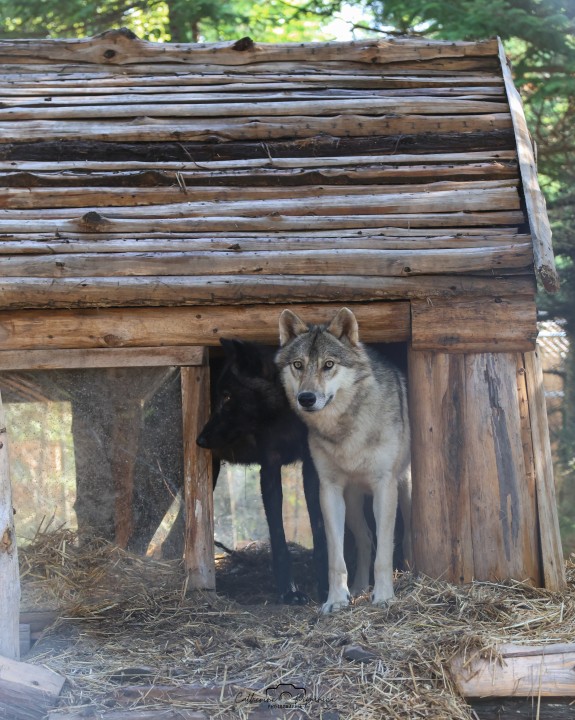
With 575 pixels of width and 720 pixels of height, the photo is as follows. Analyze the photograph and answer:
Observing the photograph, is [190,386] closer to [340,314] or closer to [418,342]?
[340,314]

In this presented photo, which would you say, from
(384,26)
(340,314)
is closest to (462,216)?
(340,314)

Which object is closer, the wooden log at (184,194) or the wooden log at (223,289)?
the wooden log at (223,289)

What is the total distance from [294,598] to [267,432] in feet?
4.54

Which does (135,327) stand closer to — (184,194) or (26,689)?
(184,194)

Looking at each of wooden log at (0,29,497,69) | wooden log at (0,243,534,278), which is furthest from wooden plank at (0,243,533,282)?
wooden log at (0,29,497,69)

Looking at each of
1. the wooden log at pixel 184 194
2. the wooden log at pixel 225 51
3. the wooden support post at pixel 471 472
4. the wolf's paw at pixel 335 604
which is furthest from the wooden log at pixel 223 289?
the wooden log at pixel 225 51

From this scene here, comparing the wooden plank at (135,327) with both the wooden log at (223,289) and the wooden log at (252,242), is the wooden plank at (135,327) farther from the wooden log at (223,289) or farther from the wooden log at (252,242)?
the wooden log at (252,242)

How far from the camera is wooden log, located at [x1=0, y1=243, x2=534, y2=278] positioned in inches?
275

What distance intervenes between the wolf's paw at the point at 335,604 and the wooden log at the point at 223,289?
2278mm

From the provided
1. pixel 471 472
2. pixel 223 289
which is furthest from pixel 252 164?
pixel 471 472

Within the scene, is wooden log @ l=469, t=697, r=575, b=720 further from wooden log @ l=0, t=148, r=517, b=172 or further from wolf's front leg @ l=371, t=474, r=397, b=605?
wooden log @ l=0, t=148, r=517, b=172

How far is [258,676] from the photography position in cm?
539

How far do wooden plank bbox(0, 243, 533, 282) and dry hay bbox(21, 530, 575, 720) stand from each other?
2.09 m

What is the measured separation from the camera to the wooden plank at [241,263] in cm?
699
